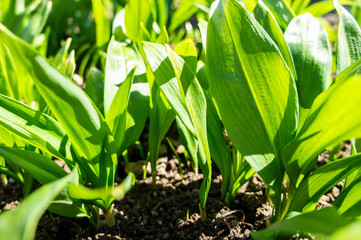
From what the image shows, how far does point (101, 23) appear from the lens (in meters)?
1.61

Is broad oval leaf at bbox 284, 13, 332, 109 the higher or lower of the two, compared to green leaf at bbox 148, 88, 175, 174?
higher

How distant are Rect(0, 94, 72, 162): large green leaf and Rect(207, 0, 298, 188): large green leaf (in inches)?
15.6

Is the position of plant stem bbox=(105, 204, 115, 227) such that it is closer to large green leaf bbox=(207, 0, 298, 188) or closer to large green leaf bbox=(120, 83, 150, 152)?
large green leaf bbox=(120, 83, 150, 152)

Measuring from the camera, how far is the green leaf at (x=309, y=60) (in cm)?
93

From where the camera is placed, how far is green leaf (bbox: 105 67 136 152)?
909mm

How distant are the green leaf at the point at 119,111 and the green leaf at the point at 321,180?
0.44 meters

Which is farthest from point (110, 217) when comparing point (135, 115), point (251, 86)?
point (251, 86)

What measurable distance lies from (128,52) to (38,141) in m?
0.46

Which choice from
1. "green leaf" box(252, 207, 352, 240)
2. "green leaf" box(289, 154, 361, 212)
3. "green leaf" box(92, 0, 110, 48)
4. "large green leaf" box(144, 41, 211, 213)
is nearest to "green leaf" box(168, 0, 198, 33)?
"green leaf" box(92, 0, 110, 48)

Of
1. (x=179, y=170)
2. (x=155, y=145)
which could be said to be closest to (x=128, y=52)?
(x=155, y=145)

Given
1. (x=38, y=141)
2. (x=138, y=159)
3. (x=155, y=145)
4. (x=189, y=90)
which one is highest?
(x=189, y=90)

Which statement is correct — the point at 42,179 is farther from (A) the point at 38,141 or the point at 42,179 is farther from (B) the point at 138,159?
(B) the point at 138,159

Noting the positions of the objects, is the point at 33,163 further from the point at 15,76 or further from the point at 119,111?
the point at 15,76

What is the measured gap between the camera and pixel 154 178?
1219 mm
